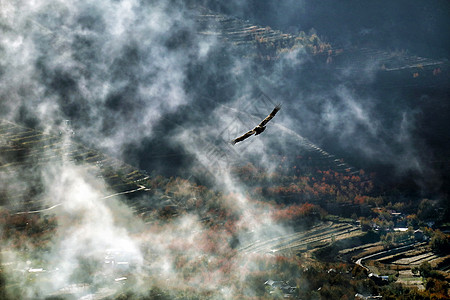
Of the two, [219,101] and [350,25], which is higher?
[350,25]

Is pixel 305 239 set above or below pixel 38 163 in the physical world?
below

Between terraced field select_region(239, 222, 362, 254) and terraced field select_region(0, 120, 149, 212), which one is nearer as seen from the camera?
terraced field select_region(0, 120, 149, 212)

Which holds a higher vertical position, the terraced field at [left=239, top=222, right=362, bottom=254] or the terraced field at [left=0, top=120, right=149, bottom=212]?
the terraced field at [left=0, top=120, right=149, bottom=212]

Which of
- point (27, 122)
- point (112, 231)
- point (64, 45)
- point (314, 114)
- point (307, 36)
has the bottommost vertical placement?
point (112, 231)

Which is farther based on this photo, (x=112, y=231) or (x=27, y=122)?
(x=27, y=122)

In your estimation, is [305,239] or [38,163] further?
[305,239]

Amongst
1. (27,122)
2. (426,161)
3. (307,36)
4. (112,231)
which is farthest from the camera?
(307,36)

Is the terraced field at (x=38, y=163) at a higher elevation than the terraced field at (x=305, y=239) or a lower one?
higher

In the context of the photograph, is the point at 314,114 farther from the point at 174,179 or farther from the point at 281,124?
the point at 174,179

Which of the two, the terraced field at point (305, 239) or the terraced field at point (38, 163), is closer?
the terraced field at point (38, 163)

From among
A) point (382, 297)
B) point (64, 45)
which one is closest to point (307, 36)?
point (64, 45)

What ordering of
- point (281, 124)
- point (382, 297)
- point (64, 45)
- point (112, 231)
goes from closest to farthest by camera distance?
1. point (382, 297)
2. point (112, 231)
3. point (64, 45)
4. point (281, 124)
